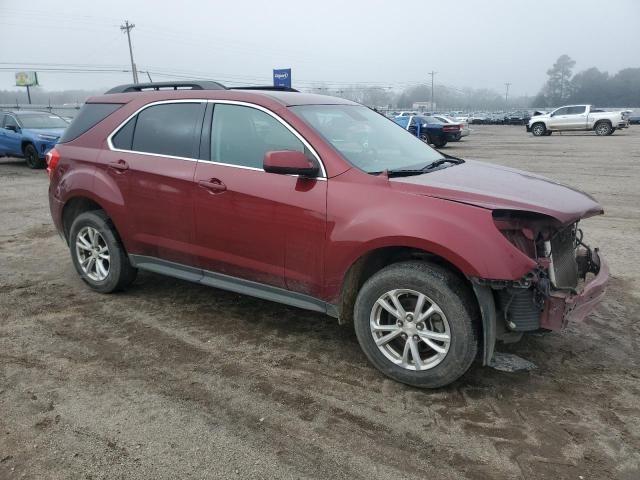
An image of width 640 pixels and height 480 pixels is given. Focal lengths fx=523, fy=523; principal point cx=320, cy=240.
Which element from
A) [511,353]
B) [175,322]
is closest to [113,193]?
[175,322]

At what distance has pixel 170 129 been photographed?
14.1ft

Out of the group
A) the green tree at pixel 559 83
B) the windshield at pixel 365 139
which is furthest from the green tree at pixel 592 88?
the windshield at pixel 365 139

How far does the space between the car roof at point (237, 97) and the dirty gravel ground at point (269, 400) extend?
1767 mm

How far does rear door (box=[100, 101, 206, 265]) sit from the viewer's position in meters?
4.12

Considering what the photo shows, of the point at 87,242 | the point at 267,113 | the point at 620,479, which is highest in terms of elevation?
the point at 267,113

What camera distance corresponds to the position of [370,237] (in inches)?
128

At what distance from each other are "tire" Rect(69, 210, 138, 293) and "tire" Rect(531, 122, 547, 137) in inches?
1167

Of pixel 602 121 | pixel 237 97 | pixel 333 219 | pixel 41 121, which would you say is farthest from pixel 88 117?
pixel 602 121

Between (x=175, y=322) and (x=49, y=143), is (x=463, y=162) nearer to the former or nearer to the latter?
(x=175, y=322)

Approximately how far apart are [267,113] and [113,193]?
5.39 ft

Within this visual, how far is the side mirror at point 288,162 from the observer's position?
3391 millimetres

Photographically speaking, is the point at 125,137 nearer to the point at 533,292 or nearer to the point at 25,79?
the point at 533,292

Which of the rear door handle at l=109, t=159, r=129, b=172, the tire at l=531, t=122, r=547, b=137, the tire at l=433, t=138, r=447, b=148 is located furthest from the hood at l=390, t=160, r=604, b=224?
the tire at l=531, t=122, r=547, b=137

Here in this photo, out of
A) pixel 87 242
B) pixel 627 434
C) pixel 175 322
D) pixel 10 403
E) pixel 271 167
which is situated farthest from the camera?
pixel 87 242
